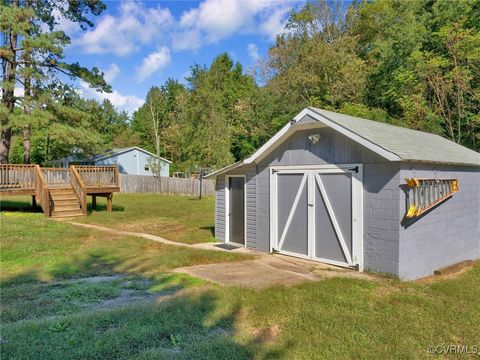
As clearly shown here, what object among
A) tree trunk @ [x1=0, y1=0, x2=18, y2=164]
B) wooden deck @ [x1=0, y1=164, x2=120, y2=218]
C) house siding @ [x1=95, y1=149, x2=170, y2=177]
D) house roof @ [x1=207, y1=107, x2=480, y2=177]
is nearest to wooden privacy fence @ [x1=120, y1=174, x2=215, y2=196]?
house siding @ [x1=95, y1=149, x2=170, y2=177]

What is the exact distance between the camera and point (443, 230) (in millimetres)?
7844

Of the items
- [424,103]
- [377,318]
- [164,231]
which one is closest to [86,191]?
[164,231]

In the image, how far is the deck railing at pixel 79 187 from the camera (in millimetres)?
15144

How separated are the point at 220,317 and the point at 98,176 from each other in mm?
13376

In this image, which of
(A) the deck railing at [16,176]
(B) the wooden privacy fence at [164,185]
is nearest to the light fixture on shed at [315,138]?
(A) the deck railing at [16,176]

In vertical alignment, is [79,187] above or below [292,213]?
above

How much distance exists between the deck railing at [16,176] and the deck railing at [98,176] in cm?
181

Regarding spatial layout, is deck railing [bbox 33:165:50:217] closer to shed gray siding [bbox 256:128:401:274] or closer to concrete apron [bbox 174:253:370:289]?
concrete apron [bbox 174:253:370:289]

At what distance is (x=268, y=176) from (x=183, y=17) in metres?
10.4

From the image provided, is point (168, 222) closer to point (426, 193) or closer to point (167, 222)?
point (167, 222)

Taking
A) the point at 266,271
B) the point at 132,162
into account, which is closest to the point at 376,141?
the point at 266,271

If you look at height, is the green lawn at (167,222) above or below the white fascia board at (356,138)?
below

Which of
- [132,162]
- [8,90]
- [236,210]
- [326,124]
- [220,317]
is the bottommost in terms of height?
[220,317]

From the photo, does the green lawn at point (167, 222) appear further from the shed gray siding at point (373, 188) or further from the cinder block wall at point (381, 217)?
the cinder block wall at point (381, 217)
